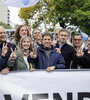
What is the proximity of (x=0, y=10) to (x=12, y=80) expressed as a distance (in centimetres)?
12845

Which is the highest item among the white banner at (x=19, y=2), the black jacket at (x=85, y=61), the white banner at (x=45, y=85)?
the white banner at (x=19, y=2)

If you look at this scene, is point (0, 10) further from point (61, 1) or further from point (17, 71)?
point (17, 71)

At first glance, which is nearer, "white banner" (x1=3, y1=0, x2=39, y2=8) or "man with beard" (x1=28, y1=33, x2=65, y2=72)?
"man with beard" (x1=28, y1=33, x2=65, y2=72)

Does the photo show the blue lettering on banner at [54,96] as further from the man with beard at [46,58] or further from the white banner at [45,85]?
the man with beard at [46,58]

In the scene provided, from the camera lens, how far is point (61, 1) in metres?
30.0

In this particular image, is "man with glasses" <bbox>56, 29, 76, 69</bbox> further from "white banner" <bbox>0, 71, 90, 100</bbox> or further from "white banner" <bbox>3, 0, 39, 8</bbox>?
"white banner" <bbox>3, 0, 39, 8</bbox>

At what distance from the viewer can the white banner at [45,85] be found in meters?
4.05

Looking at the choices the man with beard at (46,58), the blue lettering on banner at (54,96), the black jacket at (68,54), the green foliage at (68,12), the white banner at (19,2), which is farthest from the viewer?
the green foliage at (68,12)

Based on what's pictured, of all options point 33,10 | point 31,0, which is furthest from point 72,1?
point 31,0

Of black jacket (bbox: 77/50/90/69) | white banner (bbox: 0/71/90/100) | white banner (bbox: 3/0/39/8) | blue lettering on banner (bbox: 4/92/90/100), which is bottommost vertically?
blue lettering on banner (bbox: 4/92/90/100)

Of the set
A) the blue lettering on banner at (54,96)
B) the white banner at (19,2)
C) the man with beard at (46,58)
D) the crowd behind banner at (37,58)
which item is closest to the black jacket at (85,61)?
the crowd behind banner at (37,58)

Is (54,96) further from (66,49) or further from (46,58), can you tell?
(66,49)

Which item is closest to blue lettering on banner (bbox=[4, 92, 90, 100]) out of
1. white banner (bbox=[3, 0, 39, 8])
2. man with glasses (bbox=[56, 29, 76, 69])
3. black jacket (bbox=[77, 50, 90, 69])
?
black jacket (bbox=[77, 50, 90, 69])

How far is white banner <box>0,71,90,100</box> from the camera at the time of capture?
405cm
